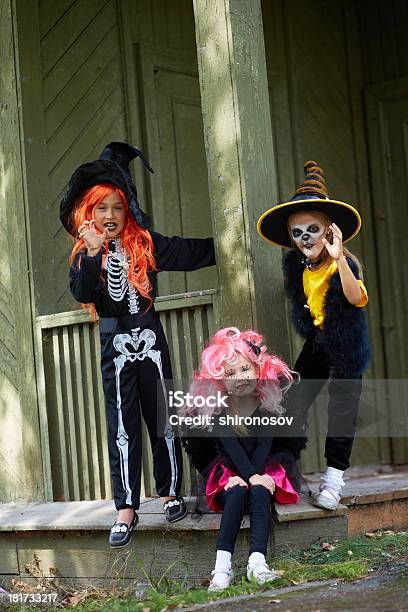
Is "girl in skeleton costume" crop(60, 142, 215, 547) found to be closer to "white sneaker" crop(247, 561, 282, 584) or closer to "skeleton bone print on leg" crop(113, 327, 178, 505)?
"skeleton bone print on leg" crop(113, 327, 178, 505)

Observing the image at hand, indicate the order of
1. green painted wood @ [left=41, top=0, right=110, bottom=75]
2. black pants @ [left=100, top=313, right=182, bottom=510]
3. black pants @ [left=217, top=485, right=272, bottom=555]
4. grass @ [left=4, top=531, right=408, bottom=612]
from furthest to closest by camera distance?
1. green painted wood @ [left=41, top=0, right=110, bottom=75]
2. black pants @ [left=100, top=313, right=182, bottom=510]
3. black pants @ [left=217, top=485, right=272, bottom=555]
4. grass @ [left=4, top=531, right=408, bottom=612]

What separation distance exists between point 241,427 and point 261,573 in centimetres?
77

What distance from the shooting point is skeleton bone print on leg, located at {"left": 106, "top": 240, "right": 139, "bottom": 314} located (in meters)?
5.49

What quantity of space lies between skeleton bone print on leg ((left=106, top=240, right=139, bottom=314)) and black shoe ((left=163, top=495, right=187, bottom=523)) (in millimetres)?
964

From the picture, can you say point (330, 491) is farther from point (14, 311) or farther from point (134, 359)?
point (14, 311)

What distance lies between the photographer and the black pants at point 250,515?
4.85 m

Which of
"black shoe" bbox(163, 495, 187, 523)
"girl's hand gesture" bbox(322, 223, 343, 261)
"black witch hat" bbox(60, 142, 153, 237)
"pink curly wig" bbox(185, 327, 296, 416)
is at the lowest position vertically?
"black shoe" bbox(163, 495, 187, 523)

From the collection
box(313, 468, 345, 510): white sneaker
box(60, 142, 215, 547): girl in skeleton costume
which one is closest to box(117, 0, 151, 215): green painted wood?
box(60, 142, 215, 547): girl in skeleton costume

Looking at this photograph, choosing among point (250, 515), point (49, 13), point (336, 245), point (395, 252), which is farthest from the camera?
point (395, 252)

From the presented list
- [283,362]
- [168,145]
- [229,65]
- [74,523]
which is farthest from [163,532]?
[168,145]

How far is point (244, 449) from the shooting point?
17.0ft

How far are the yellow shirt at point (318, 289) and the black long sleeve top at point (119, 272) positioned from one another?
0.56 metres

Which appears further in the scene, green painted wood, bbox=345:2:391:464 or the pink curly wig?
green painted wood, bbox=345:2:391:464

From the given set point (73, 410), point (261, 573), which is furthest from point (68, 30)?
point (261, 573)
